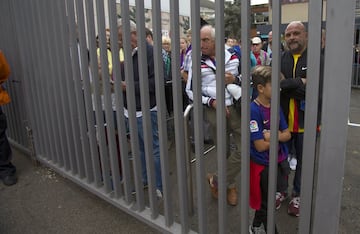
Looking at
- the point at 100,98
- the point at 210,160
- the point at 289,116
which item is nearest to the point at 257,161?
the point at 289,116

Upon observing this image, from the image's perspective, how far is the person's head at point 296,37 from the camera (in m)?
2.47

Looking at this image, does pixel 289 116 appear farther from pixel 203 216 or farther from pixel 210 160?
pixel 210 160

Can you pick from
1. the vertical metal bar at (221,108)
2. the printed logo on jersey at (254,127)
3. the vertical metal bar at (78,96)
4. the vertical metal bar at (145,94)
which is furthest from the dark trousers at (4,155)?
the printed logo on jersey at (254,127)

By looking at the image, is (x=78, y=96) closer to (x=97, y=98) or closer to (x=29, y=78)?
(x=97, y=98)

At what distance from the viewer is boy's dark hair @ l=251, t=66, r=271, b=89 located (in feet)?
6.56

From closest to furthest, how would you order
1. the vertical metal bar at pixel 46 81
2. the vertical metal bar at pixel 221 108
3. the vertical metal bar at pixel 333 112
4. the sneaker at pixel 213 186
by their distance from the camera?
1. the vertical metal bar at pixel 333 112
2. the vertical metal bar at pixel 221 108
3. the vertical metal bar at pixel 46 81
4. the sneaker at pixel 213 186

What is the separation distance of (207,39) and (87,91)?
3.66 feet

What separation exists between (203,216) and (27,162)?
297 cm

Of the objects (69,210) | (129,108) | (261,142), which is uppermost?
(129,108)

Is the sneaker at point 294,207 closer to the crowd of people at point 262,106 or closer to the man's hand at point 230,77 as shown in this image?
the crowd of people at point 262,106

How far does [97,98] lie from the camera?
2.69 metres

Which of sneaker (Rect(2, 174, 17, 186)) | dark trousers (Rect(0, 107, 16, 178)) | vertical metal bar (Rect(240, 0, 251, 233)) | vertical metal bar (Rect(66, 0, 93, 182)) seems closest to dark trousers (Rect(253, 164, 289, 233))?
vertical metal bar (Rect(240, 0, 251, 233))

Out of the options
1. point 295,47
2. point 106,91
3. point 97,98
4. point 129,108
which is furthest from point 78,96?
point 295,47

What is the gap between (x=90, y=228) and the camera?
279 centimetres
